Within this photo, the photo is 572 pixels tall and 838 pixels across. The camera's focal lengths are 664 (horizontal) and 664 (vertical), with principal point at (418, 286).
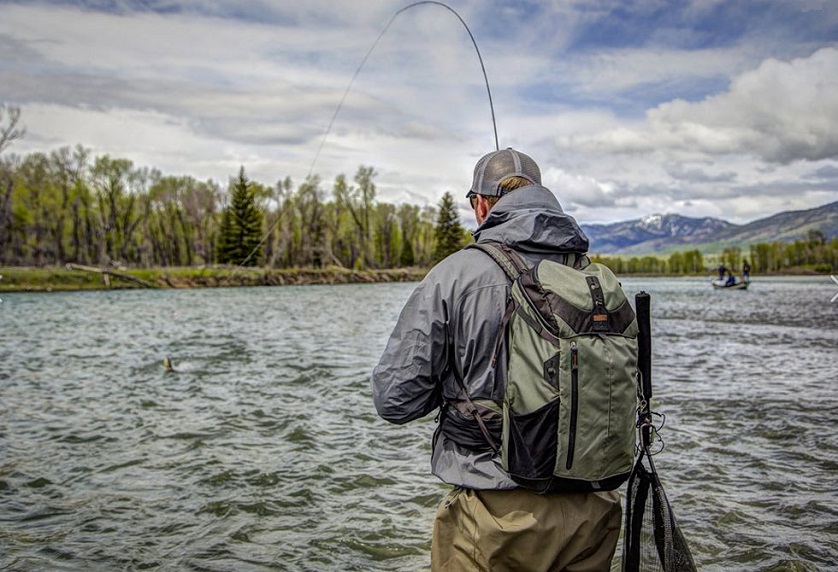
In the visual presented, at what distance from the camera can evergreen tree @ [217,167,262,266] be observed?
85.7m

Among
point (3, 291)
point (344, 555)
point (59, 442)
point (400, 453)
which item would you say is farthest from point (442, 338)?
point (3, 291)

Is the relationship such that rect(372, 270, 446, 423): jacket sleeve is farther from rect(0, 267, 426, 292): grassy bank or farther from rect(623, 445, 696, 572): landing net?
rect(0, 267, 426, 292): grassy bank

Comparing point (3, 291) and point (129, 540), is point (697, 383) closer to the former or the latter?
point (129, 540)

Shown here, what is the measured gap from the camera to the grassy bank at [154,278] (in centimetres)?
6162

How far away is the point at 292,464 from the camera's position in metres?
8.74

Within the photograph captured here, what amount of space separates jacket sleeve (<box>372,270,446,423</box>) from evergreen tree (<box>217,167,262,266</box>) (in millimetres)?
84535

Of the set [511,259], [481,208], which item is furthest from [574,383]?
[481,208]

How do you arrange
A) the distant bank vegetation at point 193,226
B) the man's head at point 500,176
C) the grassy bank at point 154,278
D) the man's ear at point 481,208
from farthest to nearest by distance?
the distant bank vegetation at point 193,226, the grassy bank at point 154,278, the man's ear at point 481,208, the man's head at point 500,176

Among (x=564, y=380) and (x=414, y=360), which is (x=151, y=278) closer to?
(x=414, y=360)

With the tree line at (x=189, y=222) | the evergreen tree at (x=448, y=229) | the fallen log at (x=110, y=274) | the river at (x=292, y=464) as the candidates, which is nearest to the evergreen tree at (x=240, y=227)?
the tree line at (x=189, y=222)

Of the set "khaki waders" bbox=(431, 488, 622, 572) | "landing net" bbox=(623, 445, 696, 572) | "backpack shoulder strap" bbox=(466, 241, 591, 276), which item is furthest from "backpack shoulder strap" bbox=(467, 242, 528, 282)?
"landing net" bbox=(623, 445, 696, 572)

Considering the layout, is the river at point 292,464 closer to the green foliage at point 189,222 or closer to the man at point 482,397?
the man at point 482,397

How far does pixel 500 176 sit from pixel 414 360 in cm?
104

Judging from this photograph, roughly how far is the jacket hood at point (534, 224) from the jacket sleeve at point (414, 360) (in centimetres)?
43
